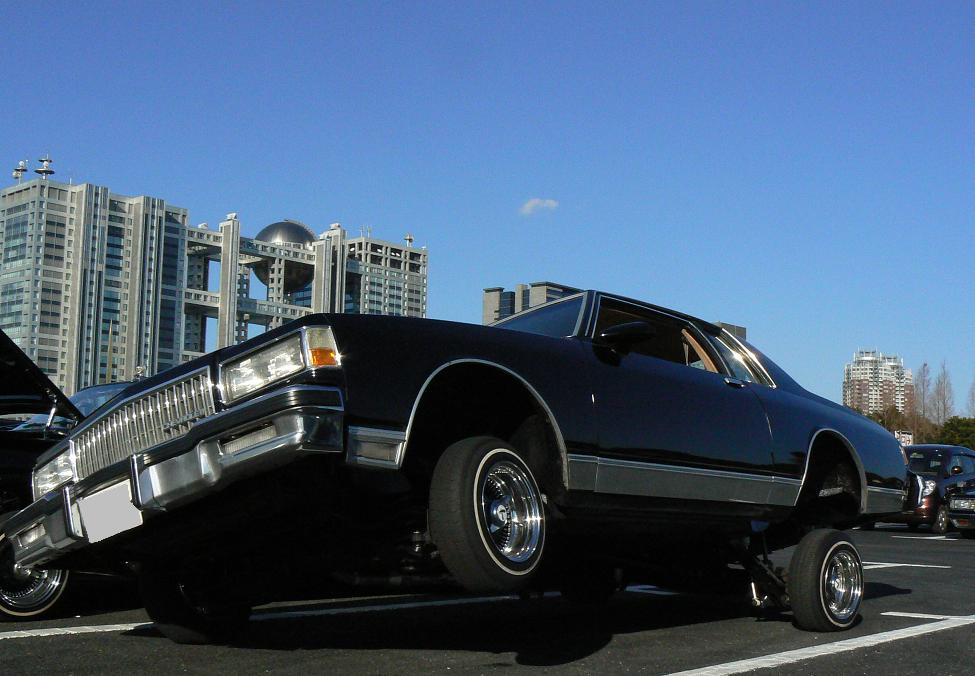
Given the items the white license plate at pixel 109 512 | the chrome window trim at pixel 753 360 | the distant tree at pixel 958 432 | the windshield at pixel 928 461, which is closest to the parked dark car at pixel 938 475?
the windshield at pixel 928 461

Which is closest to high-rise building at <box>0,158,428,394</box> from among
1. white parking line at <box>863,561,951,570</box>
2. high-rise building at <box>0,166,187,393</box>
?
high-rise building at <box>0,166,187,393</box>

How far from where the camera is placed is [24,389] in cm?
638

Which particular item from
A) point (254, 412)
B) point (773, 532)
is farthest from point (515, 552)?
point (773, 532)

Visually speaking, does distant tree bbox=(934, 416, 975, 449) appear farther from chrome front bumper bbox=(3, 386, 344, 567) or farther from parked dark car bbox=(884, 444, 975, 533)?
chrome front bumper bbox=(3, 386, 344, 567)

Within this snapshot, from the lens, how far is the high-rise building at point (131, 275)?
135 m

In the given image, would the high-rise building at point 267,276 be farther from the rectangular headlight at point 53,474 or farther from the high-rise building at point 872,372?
the rectangular headlight at point 53,474

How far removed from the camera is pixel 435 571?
4352 mm

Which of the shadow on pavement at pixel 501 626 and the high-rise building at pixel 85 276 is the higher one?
the high-rise building at pixel 85 276

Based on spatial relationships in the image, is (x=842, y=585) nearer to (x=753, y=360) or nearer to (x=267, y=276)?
(x=753, y=360)

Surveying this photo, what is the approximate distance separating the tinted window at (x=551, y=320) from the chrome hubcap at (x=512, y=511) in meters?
1.06

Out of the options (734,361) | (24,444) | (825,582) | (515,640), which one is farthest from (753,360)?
(24,444)

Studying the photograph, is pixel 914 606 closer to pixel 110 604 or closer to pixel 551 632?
pixel 551 632

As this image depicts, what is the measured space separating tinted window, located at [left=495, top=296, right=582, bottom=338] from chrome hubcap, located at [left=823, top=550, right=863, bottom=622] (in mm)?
2058

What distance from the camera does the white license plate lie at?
4.03m
